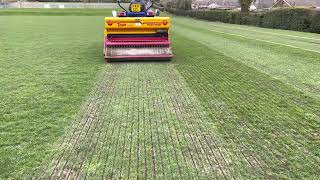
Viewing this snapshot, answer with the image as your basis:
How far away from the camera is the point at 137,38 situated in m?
8.78

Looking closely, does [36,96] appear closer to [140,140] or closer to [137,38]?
[140,140]

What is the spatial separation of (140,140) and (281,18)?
22518 millimetres

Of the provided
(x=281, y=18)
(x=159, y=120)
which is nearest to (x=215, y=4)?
(x=281, y=18)

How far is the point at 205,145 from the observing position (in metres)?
3.73

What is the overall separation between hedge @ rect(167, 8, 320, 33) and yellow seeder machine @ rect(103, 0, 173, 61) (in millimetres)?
14744

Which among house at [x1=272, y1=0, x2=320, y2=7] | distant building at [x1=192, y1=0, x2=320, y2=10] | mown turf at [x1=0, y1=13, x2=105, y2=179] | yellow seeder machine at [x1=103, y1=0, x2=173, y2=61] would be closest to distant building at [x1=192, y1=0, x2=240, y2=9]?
distant building at [x1=192, y1=0, x2=320, y2=10]

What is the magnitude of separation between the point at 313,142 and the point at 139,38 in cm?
578

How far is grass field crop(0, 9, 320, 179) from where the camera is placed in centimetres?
326

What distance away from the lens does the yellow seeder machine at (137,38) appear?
27.9ft

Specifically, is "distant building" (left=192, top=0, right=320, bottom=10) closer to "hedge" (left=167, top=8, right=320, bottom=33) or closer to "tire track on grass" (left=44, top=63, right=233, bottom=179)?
"hedge" (left=167, top=8, right=320, bottom=33)

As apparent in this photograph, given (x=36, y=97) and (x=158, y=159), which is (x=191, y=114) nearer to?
(x=158, y=159)

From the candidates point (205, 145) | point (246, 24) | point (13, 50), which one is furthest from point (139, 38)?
point (246, 24)

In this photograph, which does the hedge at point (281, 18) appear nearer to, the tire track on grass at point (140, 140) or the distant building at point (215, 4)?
the tire track on grass at point (140, 140)

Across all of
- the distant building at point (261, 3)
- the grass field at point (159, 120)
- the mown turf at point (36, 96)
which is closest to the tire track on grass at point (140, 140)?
the grass field at point (159, 120)
